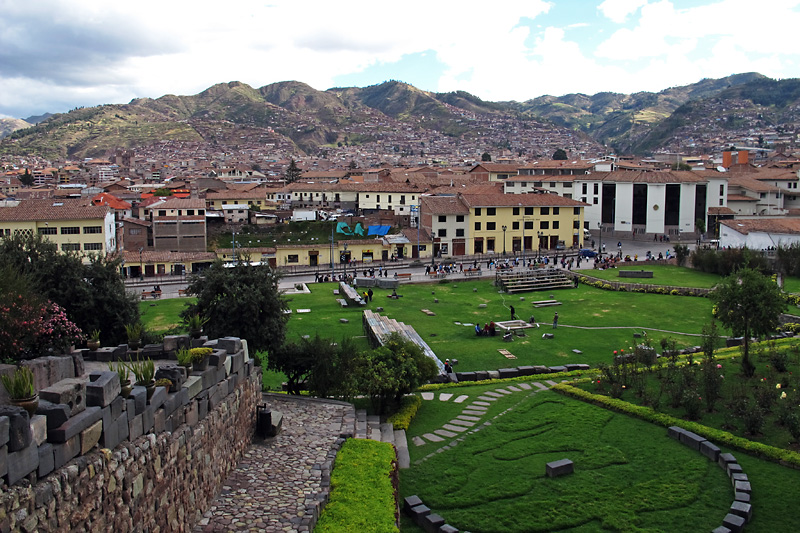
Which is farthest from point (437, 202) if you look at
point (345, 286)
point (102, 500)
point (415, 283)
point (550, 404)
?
→ point (102, 500)

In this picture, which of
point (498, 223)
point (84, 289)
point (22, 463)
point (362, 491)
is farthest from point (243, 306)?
point (498, 223)

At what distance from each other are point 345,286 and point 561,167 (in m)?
55.1

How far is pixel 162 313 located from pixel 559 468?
2678 centimetres

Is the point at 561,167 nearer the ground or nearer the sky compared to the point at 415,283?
nearer the sky

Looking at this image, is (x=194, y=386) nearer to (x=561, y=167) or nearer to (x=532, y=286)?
(x=532, y=286)

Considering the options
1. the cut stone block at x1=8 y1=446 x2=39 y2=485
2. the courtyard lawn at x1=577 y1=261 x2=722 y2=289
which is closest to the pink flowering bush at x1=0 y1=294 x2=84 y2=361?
the cut stone block at x1=8 y1=446 x2=39 y2=485

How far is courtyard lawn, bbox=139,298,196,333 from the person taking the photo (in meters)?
32.3

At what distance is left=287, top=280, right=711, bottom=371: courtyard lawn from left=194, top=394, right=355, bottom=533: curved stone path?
386 inches

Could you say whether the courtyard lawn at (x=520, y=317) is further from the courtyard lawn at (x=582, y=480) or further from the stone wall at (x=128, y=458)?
the stone wall at (x=128, y=458)

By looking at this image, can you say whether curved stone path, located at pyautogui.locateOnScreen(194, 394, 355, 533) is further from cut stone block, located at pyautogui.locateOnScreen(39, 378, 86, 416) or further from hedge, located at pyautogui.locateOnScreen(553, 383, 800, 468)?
hedge, located at pyautogui.locateOnScreen(553, 383, 800, 468)

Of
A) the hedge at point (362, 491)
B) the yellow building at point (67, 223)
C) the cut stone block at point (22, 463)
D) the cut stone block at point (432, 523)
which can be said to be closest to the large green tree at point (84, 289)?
the hedge at point (362, 491)

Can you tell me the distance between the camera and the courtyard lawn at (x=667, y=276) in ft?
140

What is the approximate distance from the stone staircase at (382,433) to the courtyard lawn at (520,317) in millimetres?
7249

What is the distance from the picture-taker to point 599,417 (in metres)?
18.4
